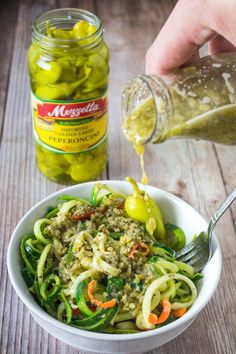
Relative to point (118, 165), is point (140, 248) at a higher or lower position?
higher

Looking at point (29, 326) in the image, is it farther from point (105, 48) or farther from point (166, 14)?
point (166, 14)

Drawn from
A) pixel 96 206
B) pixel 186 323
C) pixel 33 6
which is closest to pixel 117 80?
pixel 33 6

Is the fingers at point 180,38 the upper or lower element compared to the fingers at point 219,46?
upper

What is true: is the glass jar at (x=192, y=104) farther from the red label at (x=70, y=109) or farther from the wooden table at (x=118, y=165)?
the wooden table at (x=118, y=165)

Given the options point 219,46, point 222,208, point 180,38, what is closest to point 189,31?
point 180,38

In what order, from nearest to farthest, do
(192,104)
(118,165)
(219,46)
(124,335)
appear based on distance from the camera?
(124,335)
(192,104)
(219,46)
(118,165)

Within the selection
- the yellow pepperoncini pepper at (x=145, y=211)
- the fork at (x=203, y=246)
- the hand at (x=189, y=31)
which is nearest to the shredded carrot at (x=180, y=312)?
the fork at (x=203, y=246)

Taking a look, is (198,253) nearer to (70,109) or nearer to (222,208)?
(222,208)
